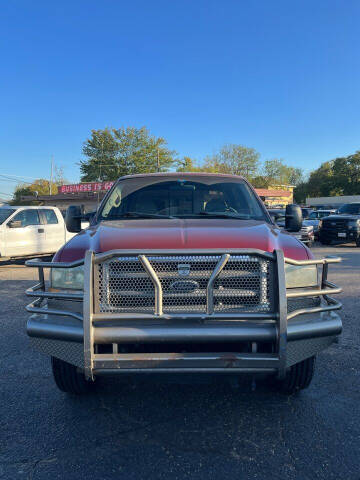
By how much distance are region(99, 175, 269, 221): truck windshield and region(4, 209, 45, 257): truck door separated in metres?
7.07

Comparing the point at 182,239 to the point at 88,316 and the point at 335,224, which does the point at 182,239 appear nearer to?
the point at 88,316

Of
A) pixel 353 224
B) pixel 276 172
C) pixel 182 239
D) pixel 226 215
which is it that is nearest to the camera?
pixel 182 239

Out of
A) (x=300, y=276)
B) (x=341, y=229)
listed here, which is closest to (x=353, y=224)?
(x=341, y=229)

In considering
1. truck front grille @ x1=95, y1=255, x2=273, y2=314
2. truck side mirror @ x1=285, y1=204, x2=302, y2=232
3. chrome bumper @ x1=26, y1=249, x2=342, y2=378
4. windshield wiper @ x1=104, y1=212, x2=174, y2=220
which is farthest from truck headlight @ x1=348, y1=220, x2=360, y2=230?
truck front grille @ x1=95, y1=255, x2=273, y2=314

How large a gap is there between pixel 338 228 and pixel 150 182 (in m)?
13.6

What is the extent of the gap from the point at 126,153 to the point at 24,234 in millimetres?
40796

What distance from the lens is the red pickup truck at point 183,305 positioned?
2.22 metres

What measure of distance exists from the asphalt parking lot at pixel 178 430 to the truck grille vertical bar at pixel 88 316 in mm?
402

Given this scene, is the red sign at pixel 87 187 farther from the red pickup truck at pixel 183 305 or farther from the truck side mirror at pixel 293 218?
the red pickup truck at pixel 183 305

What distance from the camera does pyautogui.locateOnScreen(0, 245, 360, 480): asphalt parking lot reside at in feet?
6.99

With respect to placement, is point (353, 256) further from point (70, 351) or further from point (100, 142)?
point (100, 142)

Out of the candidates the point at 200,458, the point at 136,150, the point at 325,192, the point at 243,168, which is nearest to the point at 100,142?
the point at 136,150

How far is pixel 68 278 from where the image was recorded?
256 centimetres

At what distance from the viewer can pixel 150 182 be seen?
4.13 metres
